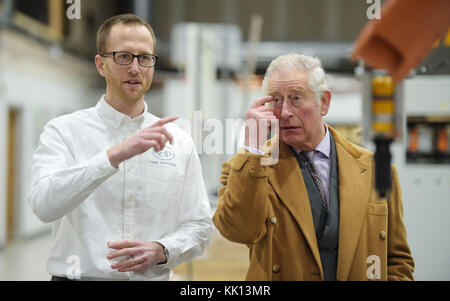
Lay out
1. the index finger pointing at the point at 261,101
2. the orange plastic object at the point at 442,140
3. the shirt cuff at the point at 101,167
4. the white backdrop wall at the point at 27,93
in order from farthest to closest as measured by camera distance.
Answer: the white backdrop wall at the point at 27,93 → the orange plastic object at the point at 442,140 → the index finger pointing at the point at 261,101 → the shirt cuff at the point at 101,167

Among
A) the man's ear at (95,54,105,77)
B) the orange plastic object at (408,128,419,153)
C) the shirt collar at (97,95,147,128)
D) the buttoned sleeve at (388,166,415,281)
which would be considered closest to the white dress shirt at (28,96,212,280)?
the shirt collar at (97,95,147,128)

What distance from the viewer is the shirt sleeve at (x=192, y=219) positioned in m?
1.68

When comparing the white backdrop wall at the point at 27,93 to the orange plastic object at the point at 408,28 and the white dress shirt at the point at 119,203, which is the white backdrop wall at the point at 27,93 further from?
the orange plastic object at the point at 408,28

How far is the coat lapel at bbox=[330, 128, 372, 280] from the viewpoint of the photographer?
1.65m

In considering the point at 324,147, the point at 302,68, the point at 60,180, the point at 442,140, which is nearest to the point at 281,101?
the point at 302,68

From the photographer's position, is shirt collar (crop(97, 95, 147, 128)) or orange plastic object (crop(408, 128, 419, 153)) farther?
orange plastic object (crop(408, 128, 419, 153))

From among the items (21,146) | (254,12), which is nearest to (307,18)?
(254,12)

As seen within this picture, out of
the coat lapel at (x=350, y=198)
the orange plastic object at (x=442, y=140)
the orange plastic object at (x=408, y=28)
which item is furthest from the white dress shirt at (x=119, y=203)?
the orange plastic object at (x=442, y=140)

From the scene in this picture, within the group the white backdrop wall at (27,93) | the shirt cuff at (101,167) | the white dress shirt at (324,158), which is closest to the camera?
the shirt cuff at (101,167)

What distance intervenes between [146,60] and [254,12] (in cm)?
1239

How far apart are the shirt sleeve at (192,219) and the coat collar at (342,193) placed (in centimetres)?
26

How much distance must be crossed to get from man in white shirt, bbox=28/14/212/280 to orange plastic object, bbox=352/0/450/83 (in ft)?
2.66

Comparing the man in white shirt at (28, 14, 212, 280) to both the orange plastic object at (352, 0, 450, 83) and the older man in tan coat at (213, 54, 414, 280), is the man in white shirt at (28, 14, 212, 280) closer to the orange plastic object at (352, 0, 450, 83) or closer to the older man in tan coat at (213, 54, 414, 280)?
the older man in tan coat at (213, 54, 414, 280)

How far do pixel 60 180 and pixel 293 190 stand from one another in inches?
30.6
